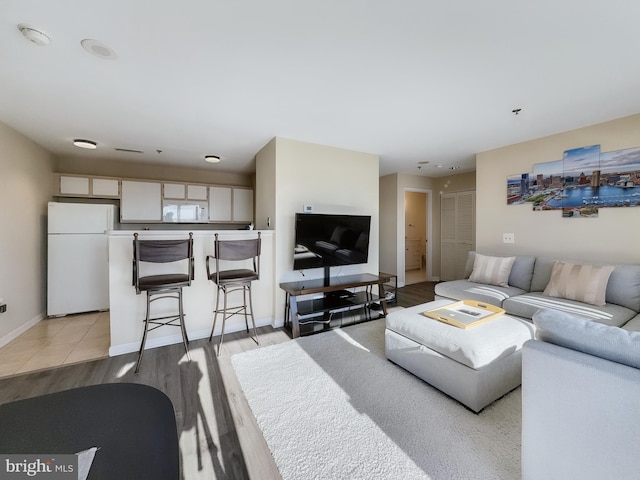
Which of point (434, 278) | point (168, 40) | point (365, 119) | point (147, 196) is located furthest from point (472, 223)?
point (147, 196)

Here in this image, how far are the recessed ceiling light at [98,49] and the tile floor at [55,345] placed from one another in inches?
104

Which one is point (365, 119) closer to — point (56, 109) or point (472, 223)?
point (56, 109)

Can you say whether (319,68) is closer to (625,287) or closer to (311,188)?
(311,188)

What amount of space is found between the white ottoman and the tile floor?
2997 mm

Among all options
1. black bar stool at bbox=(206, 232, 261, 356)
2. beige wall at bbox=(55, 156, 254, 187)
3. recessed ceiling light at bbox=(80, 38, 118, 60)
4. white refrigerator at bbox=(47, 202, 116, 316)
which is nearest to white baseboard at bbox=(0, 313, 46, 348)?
white refrigerator at bbox=(47, 202, 116, 316)

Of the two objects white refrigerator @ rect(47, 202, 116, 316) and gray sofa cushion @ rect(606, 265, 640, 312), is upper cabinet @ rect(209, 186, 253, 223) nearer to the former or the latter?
white refrigerator @ rect(47, 202, 116, 316)

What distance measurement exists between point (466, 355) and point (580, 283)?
187cm

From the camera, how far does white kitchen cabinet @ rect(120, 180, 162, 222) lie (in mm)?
4406

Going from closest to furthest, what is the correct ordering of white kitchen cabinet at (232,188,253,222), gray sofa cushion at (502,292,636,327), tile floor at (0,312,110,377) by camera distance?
gray sofa cushion at (502,292,636,327) → tile floor at (0,312,110,377) → white kitchen cabinet at (232,188,253,222)

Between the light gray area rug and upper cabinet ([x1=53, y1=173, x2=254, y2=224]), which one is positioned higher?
upper cabinet ([x1=53, y1=173, x2=254, y2=224])

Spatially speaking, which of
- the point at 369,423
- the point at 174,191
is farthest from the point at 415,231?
the point at 369,423

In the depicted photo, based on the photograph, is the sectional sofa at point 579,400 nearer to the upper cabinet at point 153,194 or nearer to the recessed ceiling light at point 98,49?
the recessed ceiling light at point 98,49

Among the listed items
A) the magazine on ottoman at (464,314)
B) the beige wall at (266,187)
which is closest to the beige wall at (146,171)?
the beige wall at (266,187)

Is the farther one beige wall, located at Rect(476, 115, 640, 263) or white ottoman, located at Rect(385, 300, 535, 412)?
beige wall, located at Rect(476, 115, 640, 263)
